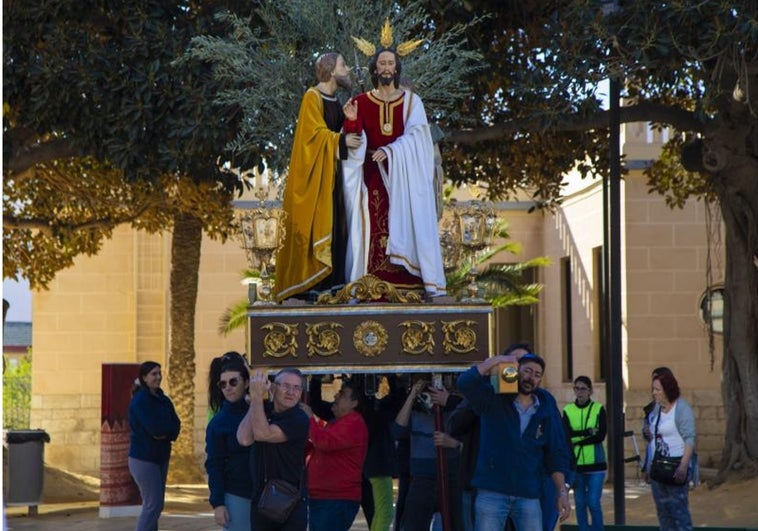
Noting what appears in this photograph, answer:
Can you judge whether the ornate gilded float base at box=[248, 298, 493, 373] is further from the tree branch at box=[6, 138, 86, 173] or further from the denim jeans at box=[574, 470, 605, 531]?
the tree branch at box=[6, 138, 86, 173]

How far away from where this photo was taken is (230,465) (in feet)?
30.7

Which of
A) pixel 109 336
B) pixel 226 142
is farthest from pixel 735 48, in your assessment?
pixel 109 336

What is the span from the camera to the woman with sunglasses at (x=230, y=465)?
9.30 metres

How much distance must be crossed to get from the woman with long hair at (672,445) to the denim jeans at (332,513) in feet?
9.76

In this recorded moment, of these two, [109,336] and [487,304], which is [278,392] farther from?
[109,336]

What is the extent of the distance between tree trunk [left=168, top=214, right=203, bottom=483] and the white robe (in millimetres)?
13713

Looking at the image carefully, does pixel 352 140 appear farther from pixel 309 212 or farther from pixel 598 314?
pixel 598 314

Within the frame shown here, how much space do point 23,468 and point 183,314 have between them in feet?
15.4

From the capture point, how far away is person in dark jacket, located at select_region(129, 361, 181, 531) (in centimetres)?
1227

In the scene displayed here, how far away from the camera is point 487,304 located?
31.6 feet

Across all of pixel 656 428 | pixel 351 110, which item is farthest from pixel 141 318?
pixel 351 110

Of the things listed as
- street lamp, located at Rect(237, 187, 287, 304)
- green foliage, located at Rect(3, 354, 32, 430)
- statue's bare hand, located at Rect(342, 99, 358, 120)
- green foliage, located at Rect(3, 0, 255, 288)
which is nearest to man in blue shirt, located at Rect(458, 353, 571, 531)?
street lamp, located at Rect(237, 187, 287, 304)

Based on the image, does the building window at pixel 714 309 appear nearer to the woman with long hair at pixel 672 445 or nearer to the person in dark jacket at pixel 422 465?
the woman with long hair at pixel 672 445

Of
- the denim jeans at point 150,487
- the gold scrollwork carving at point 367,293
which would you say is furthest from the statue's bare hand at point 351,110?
the denim jeans at point 150,487
